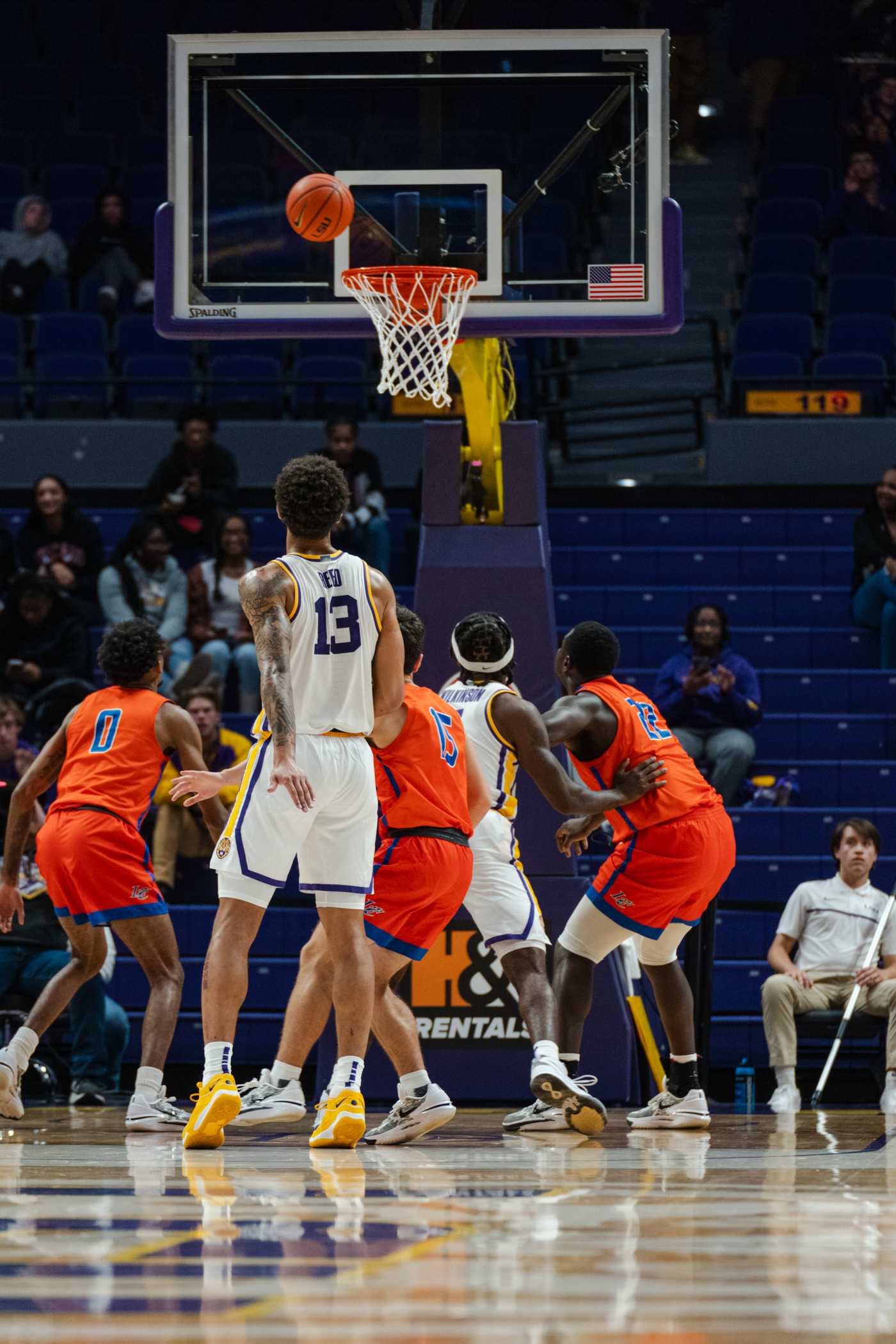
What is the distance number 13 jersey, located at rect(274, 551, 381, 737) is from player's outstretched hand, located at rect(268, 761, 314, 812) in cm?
26

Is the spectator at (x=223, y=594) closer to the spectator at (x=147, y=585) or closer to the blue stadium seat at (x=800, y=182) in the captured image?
the spectator at (x=147, y=585)

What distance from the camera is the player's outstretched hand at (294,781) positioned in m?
5.73

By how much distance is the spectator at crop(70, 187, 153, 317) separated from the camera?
52.5 feet

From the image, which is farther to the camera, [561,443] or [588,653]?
[561,443]

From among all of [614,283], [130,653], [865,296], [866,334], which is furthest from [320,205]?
[865,296]

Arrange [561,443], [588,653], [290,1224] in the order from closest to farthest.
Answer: [290,1224], [588,653], [561,443]

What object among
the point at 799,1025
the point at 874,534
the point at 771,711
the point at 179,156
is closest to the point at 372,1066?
the point at 799,1025

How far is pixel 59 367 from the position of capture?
15.8m

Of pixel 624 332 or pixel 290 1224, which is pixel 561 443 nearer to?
pixel 624 332

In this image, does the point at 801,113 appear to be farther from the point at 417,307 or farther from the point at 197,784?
the point at 197,784

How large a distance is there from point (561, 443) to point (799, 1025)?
697 centimetres

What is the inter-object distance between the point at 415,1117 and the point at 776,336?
1062 cm

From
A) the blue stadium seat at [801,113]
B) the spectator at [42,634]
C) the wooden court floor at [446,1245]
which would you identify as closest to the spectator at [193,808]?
the spectator at [42,634]

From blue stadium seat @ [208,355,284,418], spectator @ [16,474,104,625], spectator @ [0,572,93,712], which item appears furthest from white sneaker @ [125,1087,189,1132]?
blue stadium seat @ [208,355,284,418]
